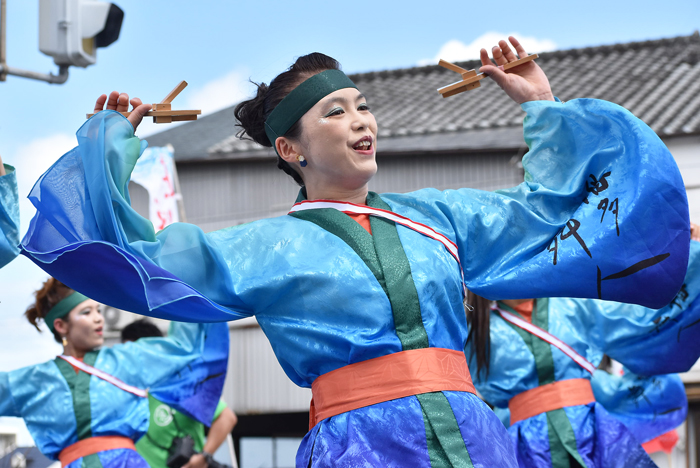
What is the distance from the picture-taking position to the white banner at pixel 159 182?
23.7 feet

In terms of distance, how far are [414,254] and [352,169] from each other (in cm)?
29

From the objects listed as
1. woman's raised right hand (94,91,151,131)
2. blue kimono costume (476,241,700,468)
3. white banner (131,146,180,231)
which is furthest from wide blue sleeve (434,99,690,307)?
white banner (131,146,180,231)

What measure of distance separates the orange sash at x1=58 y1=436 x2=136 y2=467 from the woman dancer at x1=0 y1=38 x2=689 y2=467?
87.8 inches

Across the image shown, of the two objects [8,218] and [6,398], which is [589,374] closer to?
[8,218]

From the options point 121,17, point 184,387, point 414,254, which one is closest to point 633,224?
point 414,254

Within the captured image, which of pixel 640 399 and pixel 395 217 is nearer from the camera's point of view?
pixel 395 217

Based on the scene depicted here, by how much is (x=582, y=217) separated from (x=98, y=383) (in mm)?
2846

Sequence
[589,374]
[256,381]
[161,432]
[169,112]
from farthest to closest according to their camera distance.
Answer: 1. [256,381]
2. [161,432]
3. [589,374]
4. [169,112]

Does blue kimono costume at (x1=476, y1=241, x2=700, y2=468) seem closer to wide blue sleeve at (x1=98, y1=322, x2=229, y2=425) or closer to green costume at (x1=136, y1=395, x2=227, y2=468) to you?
wide blue sleeve at (x1=98, y1=322, x2=229, y2=425)

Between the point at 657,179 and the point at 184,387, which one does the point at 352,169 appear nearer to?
the point at 657,179

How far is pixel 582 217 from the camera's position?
84.2 inches

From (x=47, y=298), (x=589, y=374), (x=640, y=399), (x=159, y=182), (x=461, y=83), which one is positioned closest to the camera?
(x=461, y=83)

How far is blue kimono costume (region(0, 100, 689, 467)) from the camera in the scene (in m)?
1.88

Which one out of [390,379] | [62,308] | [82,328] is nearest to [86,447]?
[82,328]
